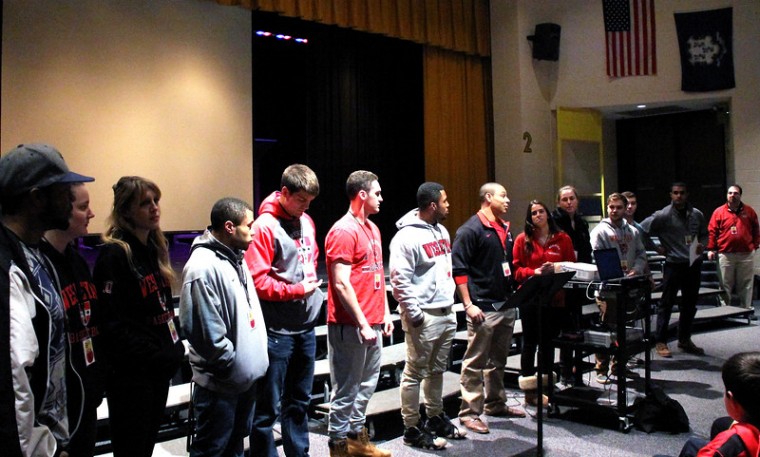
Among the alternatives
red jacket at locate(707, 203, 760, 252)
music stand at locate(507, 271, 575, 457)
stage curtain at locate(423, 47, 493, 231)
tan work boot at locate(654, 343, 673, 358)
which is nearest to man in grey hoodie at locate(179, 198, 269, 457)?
music stand at locate(507, 271, 575, 457)

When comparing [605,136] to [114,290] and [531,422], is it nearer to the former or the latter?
[531,422]

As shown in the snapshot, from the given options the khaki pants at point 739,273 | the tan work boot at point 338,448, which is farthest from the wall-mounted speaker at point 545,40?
the tan work boot at point 338,448

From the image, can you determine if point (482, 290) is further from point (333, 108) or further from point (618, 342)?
point (333, 108)

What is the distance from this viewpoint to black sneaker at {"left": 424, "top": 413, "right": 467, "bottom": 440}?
383 cm

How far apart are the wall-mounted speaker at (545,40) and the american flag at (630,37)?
0.75m

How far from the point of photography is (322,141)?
8852 mm

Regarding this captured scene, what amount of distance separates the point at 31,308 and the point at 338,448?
2.09 m

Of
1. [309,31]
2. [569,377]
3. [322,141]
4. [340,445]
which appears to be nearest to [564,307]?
[569,377]

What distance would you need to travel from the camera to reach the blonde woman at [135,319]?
2301 mm

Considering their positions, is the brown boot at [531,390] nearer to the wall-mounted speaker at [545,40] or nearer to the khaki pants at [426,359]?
the khaki pants at [426,359]

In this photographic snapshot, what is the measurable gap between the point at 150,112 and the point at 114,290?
15.4ft

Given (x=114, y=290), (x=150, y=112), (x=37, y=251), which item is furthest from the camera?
(x=150, y=112)

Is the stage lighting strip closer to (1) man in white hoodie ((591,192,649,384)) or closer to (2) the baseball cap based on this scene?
(1) man in white hoodie ((591,192,649,384))

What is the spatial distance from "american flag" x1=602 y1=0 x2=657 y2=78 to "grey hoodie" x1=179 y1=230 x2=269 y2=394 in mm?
8474
